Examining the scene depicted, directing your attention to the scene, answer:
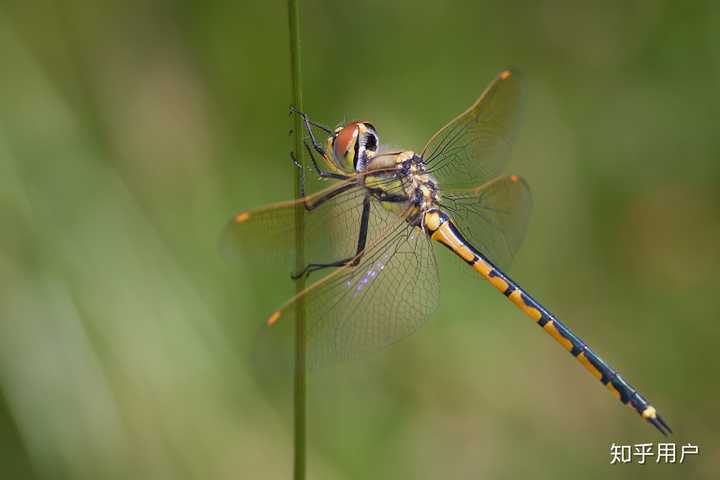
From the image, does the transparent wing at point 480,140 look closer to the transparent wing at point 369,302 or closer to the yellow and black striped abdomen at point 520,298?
the yellow and black striped abdomen at point 520,298

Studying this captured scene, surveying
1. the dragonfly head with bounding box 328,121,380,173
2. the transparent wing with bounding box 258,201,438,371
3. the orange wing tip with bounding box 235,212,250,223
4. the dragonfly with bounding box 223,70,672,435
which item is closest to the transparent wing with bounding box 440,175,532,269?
the dragonfly with bounding box 223,70,672,435

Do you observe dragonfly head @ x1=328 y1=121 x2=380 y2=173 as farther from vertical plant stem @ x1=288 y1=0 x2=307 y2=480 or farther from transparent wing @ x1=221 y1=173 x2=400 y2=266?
vertical plant stem @ x1=288 y1=0 x2=307 y2=480

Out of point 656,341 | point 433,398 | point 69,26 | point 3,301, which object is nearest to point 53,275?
point 3,301

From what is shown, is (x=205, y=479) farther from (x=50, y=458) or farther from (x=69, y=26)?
(x=69, y=26)

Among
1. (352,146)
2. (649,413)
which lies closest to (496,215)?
(352,146)

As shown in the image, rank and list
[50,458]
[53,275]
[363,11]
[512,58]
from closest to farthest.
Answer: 1. [50,458]
2. [53,275]
3. [363,11]
4. [512,58]

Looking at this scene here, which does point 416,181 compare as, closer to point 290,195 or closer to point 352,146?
point 352,146
